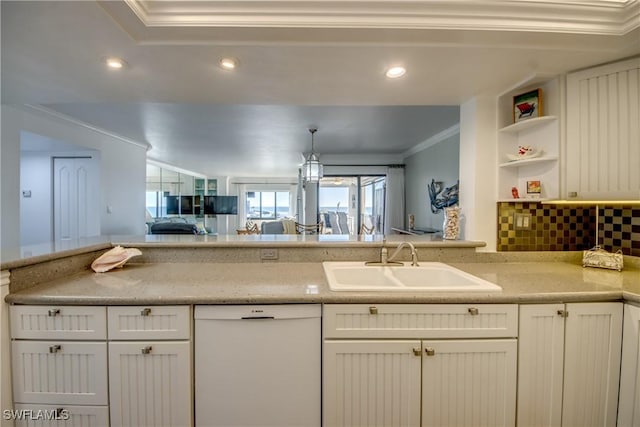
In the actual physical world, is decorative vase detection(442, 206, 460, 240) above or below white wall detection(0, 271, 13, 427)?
above

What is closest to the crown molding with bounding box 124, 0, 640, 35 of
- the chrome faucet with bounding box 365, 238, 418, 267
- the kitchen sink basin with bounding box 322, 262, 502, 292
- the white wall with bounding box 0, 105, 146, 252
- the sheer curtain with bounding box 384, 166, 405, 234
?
the chrome faucet with bounding box 365, 238, 418, 267

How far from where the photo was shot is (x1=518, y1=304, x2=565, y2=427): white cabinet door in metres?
1.31

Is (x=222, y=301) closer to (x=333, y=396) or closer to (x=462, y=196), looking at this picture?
(x=333, y=396)

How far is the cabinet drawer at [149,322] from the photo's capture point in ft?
4.15

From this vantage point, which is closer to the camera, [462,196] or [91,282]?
[91,282]

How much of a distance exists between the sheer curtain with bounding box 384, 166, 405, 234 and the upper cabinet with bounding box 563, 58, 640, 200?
4251 millimetres

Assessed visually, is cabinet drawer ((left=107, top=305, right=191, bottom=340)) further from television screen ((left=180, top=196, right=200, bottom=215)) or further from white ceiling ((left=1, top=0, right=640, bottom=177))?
television screen ((left=180, top=196, right=200, bottom=215))

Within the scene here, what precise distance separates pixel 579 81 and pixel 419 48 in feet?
3.41

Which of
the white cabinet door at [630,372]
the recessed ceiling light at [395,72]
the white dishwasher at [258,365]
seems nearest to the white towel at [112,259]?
the white dishwasher at [258,365]

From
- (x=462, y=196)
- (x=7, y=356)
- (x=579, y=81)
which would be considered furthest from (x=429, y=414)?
(x=579, y=81)

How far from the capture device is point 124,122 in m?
3.70

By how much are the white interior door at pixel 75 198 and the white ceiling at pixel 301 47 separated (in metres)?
1.98

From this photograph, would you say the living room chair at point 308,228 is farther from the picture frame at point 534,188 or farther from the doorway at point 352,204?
the picture frame at point 534,188

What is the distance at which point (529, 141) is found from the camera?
6.22 feet
